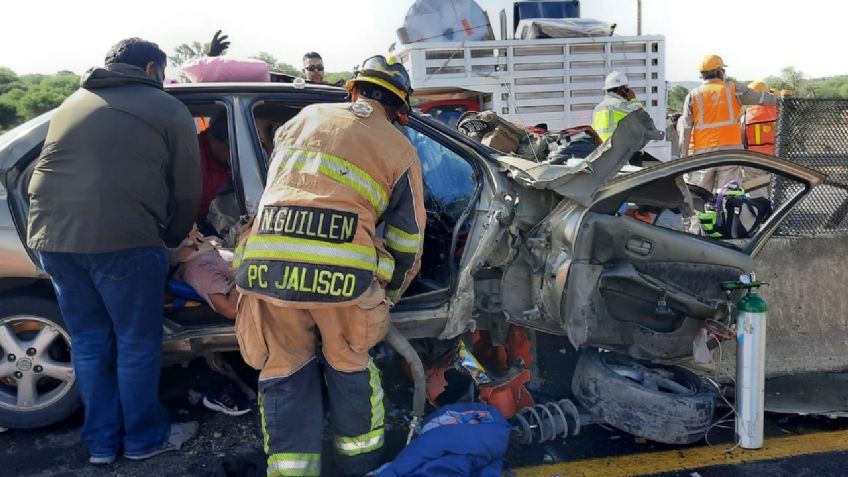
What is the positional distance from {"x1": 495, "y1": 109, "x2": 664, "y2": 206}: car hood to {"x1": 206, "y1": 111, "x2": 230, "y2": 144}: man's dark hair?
63.1 inches

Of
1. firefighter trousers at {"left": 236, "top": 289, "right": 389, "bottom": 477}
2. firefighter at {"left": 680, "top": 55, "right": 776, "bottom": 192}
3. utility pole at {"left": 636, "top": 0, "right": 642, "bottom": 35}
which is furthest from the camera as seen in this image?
utility pole at {"left": 636, "top": 0, "right": 642, "bottom": 35}

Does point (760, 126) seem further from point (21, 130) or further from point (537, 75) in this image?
point (21, 130)

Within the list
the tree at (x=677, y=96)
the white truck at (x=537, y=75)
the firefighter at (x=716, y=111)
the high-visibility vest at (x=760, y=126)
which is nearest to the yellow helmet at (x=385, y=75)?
the firefighter at (x=716, y=111)

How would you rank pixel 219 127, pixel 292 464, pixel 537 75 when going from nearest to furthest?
pixel 292 464 < pixel 219 127 < pixel 537 75

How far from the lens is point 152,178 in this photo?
292 centimetres

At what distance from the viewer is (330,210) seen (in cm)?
253

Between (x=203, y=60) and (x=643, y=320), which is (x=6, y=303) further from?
(x=643, y=320)

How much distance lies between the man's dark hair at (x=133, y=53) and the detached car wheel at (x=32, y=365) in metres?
1.18

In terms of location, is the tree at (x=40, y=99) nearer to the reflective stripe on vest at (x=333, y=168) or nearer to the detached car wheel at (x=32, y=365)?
the detached car wheel at (x=32, y=365)

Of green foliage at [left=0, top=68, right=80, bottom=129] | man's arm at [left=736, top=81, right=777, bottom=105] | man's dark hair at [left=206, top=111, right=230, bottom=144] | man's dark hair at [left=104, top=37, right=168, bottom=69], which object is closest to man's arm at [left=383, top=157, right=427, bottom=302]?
man's dark hair at [left=206, top=111, right=230, bottom=144]

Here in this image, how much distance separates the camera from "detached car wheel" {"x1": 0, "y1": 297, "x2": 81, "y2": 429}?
317 centimetres

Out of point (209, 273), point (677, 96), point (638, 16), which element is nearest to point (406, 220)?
point (209, 273)

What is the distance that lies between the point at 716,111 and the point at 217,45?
462 cm

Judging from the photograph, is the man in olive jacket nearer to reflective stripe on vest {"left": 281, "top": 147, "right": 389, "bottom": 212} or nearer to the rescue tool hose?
reflective stripe on vest {"left": 281, "top": 147, "right": 389, "bottom": 212}
